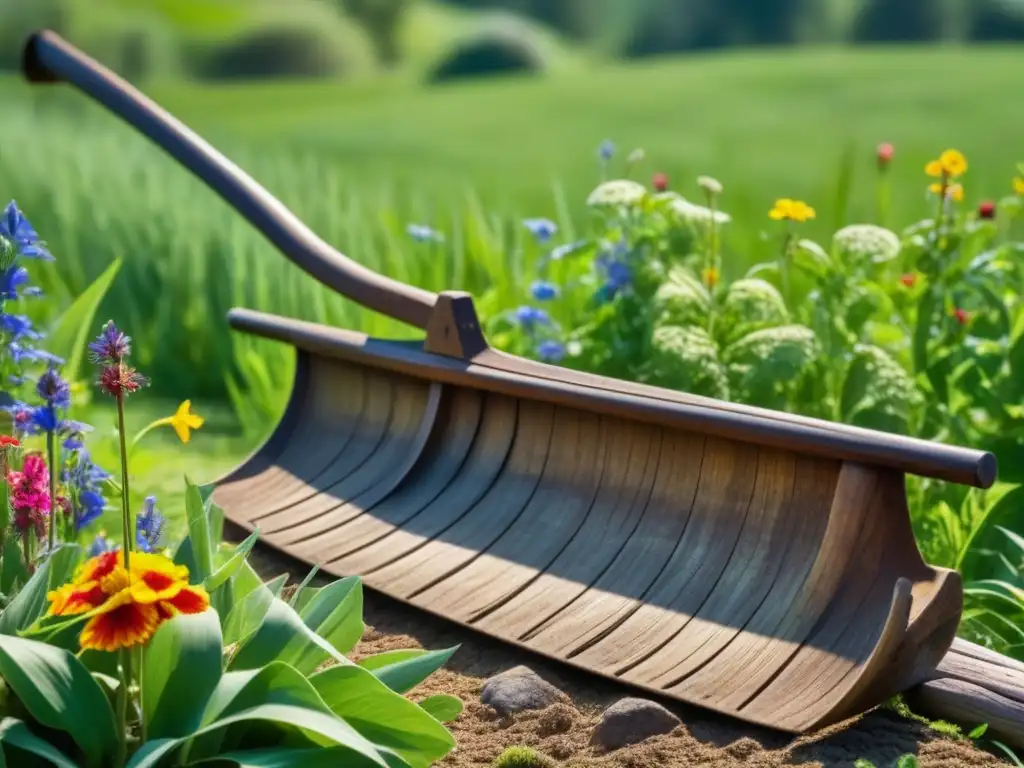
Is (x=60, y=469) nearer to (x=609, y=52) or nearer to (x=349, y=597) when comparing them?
(x=349, y=597)

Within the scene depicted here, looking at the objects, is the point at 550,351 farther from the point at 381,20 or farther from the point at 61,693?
the point at 381,20

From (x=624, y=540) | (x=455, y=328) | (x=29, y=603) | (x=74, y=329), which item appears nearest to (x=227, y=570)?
(x=29, y=603)

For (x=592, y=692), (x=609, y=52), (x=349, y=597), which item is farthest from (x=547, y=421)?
(x=609, y=52)

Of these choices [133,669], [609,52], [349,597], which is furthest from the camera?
[609,52]

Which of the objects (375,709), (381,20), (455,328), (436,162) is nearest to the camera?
(375,709)

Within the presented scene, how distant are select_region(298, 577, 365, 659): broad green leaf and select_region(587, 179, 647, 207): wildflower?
162 centimetres

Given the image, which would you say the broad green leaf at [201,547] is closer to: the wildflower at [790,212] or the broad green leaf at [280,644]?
the broad green leaf at [280,644]

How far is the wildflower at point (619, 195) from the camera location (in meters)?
3.34

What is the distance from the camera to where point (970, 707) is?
2.07 m

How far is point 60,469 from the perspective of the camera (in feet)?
7.72

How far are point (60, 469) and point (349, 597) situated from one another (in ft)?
2.32

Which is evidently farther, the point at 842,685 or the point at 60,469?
the point at 60,469

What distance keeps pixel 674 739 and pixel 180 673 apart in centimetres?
78

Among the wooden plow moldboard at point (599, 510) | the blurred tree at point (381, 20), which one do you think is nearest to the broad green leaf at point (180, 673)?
the wooden plow moldboard at point (599, 510)
